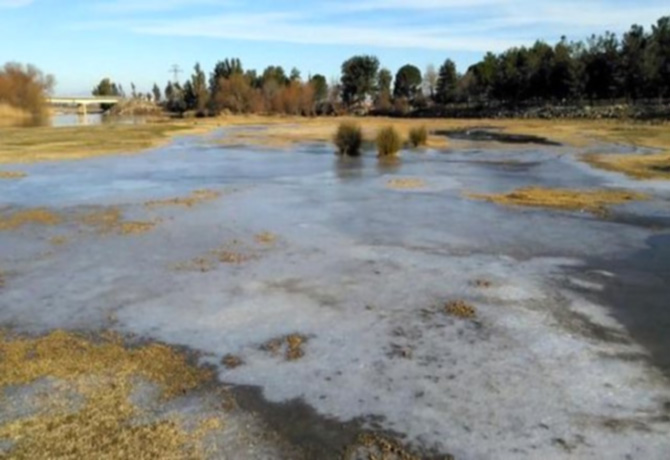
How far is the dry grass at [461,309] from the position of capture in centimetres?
989

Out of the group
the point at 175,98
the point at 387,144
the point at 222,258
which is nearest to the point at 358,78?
the point at 175,98

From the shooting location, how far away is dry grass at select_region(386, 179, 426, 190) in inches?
930

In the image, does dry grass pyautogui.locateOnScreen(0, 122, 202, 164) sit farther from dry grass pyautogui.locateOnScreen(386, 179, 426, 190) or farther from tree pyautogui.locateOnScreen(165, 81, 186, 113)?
tree pyautogui.locateOnScreen(165, 81, 186, 113)

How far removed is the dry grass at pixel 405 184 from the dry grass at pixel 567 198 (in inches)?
102

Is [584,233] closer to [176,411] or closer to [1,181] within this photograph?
[176,411]

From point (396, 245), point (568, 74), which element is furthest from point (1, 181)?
point (568, 74)

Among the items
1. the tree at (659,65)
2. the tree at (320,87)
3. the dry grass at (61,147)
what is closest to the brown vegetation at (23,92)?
the tree at (320,87)

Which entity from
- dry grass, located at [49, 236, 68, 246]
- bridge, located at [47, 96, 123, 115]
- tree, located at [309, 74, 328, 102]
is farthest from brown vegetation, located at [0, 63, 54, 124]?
dry grass, located at [49, 236, 68, 246]

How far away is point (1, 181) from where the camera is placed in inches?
1012

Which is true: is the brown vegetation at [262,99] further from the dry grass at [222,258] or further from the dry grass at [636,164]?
the dry grass at [222,258]

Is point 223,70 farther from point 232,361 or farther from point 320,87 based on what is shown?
point 232,361

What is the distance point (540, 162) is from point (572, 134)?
22378mm

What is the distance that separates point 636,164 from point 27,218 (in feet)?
82.6

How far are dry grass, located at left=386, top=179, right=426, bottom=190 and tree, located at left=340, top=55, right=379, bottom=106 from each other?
114 meters
